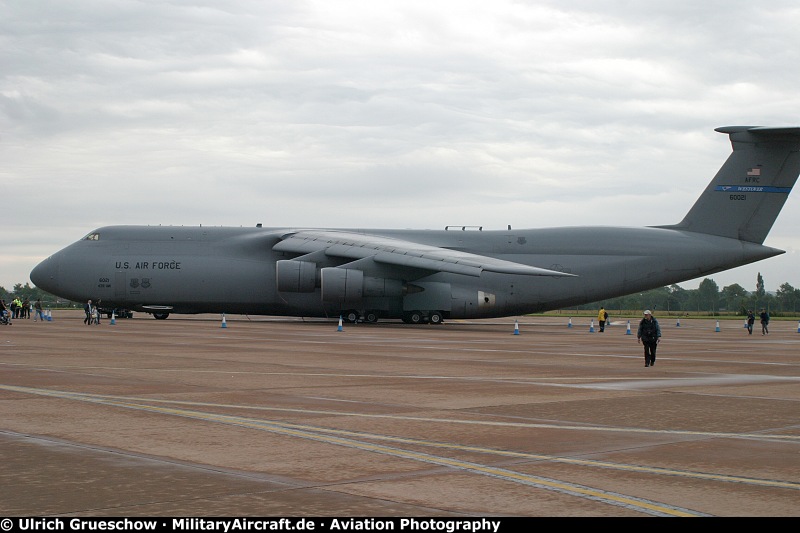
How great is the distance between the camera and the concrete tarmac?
6953 mm

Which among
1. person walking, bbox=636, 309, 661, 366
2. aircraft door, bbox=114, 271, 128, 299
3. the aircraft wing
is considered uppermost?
the aircraft wing

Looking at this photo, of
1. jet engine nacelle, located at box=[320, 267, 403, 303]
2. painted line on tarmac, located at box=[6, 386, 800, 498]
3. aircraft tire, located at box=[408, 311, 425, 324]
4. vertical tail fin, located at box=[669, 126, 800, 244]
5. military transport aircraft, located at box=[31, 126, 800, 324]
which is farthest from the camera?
vertical tail fin, located at box=[669, 126, 800, 244]

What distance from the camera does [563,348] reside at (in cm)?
2772

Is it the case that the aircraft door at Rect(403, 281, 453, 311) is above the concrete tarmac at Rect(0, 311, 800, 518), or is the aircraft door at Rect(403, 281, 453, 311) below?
above

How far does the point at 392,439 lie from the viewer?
9.93 metres

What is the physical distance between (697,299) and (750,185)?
403ft

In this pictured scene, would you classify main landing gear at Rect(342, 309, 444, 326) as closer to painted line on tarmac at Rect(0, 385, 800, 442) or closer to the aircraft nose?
the aircraft nose

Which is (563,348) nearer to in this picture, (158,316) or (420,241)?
(420,241)

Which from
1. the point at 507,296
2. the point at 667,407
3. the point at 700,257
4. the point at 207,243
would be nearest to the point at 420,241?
the point at 507,296

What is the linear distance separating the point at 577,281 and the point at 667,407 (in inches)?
1264

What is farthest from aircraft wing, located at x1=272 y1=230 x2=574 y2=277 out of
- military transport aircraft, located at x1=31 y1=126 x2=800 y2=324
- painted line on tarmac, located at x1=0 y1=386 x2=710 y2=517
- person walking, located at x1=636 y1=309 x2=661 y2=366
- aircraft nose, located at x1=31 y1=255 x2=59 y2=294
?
painted line on tarmac, located at x1=0 y1=386 x2=710 y2=517

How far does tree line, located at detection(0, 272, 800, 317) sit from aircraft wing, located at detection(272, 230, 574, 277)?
7516 cm

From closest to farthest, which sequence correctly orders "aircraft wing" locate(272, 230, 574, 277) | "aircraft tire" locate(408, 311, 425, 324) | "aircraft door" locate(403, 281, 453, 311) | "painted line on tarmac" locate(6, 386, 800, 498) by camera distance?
"painted line on tarmac" locate(6, 386, 800, 498) < "aircraft wing" locate(272, 230, 574, 277) < "aircraft door" locate(403, 281, 453, 311) < "aircraft tire" locate(408, 311, 425, 324)

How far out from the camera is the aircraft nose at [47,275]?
149 ft
